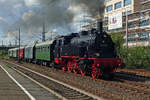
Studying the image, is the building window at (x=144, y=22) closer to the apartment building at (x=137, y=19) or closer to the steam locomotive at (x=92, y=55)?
the apartment building at (x=137, y=19)

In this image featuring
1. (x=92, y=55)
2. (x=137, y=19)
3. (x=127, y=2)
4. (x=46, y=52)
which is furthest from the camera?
(x=127, y=2)

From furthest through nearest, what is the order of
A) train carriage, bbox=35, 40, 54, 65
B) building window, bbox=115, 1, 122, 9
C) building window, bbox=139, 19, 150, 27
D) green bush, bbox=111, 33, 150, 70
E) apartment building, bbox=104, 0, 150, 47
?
building window, bbox=115, 1, 122, 9 < building window, bbox=139, 19, 150, 27 < apartment building, bbox=104, 0, 150, 47 < train carriage, bbox=35, 40, 54, 65 < green bush, bbox=111, 33, 150, 70

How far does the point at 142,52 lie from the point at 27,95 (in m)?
17.9

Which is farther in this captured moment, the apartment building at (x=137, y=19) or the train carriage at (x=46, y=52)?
the apartment building at (x=137, y=19)

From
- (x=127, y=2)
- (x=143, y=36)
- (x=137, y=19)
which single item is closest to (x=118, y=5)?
(x=127, y=2)

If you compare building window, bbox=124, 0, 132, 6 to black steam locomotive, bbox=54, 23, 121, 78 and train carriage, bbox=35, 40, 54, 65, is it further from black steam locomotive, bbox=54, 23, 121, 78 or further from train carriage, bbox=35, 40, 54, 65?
black steam locomotive, bbox=54, 23, 121, 78

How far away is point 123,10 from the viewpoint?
188 ft

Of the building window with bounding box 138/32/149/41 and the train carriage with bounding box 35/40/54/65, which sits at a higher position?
the building window with bounding box 138/32/149/41

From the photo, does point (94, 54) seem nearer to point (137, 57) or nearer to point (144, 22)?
point (137, 57)

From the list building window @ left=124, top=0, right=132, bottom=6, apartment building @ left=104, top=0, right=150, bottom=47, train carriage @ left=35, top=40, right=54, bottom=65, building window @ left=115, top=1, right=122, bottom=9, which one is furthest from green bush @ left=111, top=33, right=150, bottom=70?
building window @ left=115, top=1, right=122, bottom=9

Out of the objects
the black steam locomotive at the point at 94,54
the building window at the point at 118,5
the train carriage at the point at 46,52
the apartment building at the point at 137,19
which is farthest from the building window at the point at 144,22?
the black steam locomotive at the point at 94,54

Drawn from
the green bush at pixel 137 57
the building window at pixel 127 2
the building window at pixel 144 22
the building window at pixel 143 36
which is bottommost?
the green bush at pixel 137 57

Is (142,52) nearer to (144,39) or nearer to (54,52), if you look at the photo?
(54,52)

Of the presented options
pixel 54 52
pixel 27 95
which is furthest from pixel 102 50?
pixel 54 52
